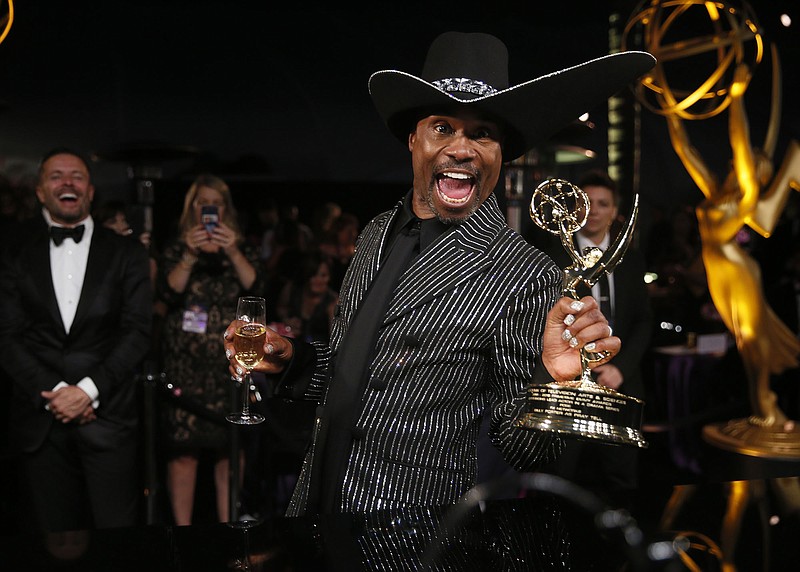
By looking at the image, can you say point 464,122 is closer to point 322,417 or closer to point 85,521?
point 322,417

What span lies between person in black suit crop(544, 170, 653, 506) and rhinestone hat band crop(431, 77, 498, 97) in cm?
213

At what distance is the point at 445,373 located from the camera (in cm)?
202

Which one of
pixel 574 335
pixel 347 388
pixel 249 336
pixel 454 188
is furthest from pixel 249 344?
pixel 574 335

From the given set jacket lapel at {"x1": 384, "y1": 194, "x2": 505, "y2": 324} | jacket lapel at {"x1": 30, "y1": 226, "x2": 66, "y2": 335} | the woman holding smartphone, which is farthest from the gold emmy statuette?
the woman holding smartphone

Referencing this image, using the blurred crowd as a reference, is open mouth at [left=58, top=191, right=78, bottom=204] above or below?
above

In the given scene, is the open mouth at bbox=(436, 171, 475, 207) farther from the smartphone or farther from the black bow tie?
the smartphone

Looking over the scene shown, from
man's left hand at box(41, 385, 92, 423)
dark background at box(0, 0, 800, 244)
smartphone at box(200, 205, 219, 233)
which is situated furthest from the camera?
dark background at box(0, 0, 800, 244)

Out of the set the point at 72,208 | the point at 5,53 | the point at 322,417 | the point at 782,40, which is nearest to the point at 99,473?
the point at 72,208

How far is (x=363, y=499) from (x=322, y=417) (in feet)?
0.71

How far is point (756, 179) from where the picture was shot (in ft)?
18.8

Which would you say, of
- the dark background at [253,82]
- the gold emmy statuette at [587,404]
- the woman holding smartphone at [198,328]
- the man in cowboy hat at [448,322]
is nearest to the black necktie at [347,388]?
the man in cowboy hat at [448,322]

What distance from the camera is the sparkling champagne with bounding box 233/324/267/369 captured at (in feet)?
6.87

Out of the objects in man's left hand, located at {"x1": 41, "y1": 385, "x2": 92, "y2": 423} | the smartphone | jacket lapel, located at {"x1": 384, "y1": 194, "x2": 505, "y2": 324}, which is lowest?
man's left hand, located at {"x1": 41, "y1": 385, "x2": 92, "y2": 423}

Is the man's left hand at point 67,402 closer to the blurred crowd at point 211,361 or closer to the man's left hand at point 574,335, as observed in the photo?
the blurred crowd at point 211,361
